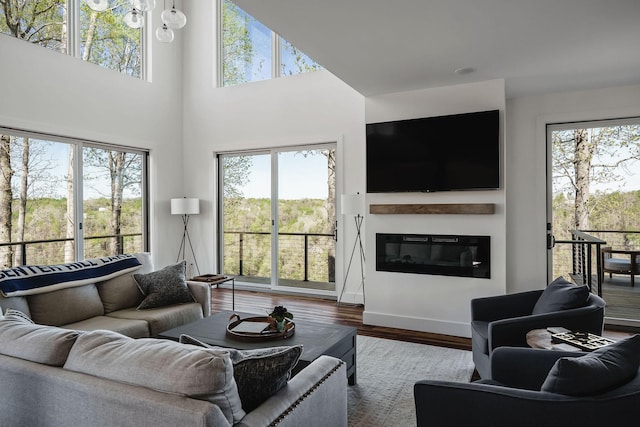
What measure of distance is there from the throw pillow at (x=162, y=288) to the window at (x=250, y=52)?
3721 mm

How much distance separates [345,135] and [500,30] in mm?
2870

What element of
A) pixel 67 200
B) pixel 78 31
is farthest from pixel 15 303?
pixel 78 31

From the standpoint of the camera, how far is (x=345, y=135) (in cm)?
552

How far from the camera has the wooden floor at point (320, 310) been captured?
3.95m

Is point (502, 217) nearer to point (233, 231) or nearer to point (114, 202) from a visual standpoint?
point (233, 231)

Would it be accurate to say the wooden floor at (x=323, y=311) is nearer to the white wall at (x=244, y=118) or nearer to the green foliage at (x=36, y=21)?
the white wall at (x=244, y=118)

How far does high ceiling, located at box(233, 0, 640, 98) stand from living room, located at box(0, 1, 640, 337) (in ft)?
1.27

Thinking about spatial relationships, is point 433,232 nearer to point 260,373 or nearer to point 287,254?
point 287,254

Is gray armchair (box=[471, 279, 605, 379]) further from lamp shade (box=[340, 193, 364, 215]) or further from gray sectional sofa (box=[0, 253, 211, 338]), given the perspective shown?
gray sectional sofa (box=[0, 253, 211, 338])

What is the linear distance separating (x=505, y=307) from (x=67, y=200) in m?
5.32

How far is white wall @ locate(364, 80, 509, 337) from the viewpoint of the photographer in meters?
3.95

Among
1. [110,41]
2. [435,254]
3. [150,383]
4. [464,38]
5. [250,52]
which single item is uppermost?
[250,52]

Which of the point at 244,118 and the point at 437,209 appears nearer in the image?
the point at 437,209

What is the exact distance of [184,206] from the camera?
6.29 m
